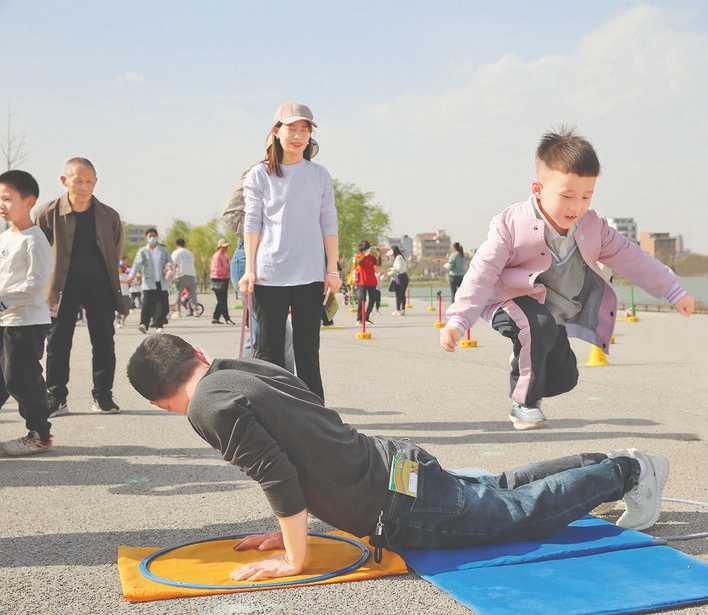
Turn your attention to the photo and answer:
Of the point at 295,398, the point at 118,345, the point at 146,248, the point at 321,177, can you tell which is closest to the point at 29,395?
the point at 321,177

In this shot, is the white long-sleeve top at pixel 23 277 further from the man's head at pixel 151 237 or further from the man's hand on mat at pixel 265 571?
the man's head at pixel 151 237

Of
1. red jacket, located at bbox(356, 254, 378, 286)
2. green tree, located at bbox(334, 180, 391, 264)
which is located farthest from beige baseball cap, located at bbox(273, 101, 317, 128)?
green tree, located at bbox(334, 180, 391, 264)

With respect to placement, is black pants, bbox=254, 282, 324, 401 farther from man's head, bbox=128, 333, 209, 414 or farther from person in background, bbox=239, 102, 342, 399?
man's head, bbox=128, 333, 209, 414

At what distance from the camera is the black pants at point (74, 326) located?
7.56m

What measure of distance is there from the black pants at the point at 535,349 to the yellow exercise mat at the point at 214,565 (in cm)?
204

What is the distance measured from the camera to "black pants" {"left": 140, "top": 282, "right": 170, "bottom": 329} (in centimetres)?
1925

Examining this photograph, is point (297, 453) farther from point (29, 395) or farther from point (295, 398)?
point (29, 395)

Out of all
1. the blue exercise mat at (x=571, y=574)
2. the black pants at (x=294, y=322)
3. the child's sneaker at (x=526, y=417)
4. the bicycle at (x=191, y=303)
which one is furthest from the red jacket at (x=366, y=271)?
the blue exercise mat at (x=571, y=574)

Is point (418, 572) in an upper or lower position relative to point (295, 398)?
lower

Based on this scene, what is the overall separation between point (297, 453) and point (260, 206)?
292cm

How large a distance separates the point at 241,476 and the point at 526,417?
215cm

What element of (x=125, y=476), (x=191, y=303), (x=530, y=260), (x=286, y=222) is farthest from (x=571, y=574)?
(x=191, y=303)

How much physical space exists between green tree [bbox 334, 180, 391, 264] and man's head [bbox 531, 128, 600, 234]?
88.3 metres

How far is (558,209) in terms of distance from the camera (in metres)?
5.05
